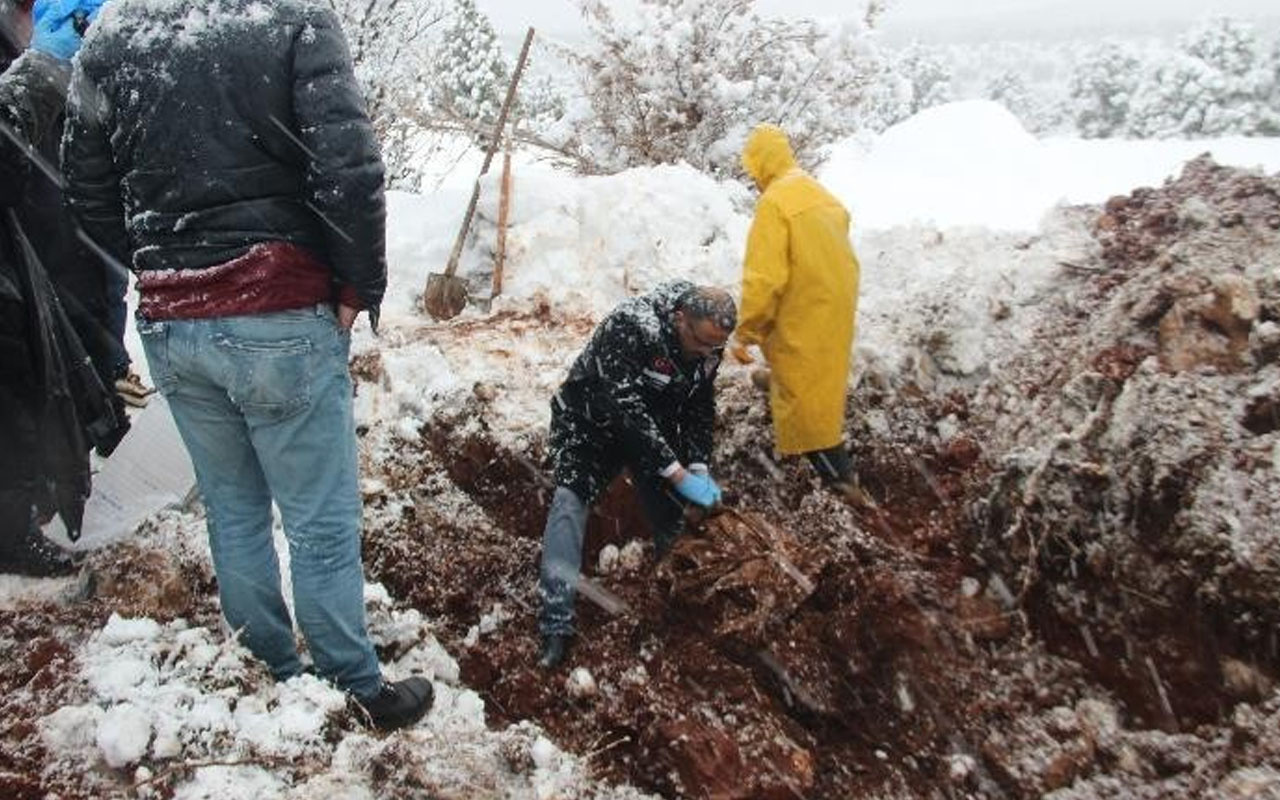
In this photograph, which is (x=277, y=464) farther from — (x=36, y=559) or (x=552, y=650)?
(x=36, y=559)

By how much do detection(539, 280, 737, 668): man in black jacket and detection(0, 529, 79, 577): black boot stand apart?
1.68 meters

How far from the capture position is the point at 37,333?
3170 millimetres

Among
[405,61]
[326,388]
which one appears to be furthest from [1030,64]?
[326,388]

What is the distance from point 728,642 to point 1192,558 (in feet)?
5.18

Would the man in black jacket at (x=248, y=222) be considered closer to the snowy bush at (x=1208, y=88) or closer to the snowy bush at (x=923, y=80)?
the snowy bush at (x=923, y=80)

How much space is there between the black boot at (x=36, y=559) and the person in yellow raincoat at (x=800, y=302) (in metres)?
2.82

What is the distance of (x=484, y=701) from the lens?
3.15 m

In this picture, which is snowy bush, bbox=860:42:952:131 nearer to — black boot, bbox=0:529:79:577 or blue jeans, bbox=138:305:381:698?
black boot, bbox=0:529:79:577

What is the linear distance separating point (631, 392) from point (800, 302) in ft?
3.65

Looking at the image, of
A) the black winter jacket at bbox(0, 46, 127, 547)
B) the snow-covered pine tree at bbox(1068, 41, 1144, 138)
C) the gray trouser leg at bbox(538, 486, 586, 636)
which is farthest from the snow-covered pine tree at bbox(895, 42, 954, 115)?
the black winter jacket at bbox(0, 46, 127, 547)

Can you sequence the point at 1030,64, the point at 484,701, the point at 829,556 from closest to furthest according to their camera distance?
1. the point at 484,701
2. the point at 829,556
3. the point at 1030,64

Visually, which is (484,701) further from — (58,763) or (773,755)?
(58,763)

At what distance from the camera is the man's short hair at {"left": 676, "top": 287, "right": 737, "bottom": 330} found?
344cm

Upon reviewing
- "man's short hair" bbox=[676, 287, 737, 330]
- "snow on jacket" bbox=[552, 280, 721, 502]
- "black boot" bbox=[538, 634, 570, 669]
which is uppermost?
"man's short hair" bbox=[676, 287, 737, 330]
